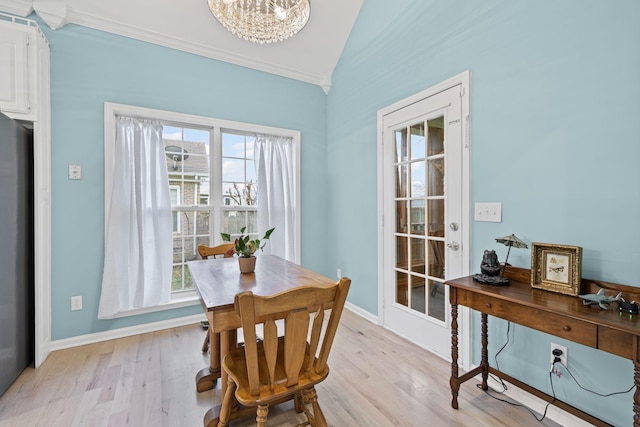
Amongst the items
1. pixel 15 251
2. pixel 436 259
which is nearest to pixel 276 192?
pixel 436 259

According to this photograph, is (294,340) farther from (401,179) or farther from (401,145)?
(401,145)

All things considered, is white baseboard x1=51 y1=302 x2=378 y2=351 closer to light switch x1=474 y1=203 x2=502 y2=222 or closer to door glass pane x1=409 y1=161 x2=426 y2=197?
door glass pane x1=409 y1=161 x2=426 y2=197

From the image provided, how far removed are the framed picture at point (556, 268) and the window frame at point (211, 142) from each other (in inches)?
98.2

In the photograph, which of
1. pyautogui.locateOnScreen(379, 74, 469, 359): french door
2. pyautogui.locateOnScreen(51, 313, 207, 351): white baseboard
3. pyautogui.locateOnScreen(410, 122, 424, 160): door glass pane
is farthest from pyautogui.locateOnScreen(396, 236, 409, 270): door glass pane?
pyautogui.locateOnScreen(51, 313, 207, 351): white baseboard

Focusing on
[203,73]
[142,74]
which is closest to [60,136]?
[142,74]

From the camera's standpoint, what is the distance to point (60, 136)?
2.47m

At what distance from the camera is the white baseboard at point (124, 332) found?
2.49 metres

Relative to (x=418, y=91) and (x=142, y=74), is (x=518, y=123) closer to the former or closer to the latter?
(x=418, y=91)

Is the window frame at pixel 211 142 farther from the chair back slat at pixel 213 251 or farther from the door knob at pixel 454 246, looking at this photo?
the door knob at pixel 454 246

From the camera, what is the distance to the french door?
2.20 m

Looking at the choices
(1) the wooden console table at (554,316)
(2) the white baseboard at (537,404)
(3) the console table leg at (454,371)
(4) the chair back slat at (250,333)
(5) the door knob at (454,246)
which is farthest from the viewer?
(5) the door knob at (454,246)

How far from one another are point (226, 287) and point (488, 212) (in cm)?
180

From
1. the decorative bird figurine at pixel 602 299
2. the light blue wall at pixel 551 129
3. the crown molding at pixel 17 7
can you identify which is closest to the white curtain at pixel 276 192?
the light blue wall at pixel 551 129

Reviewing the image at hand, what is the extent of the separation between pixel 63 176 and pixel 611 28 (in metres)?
3.93
